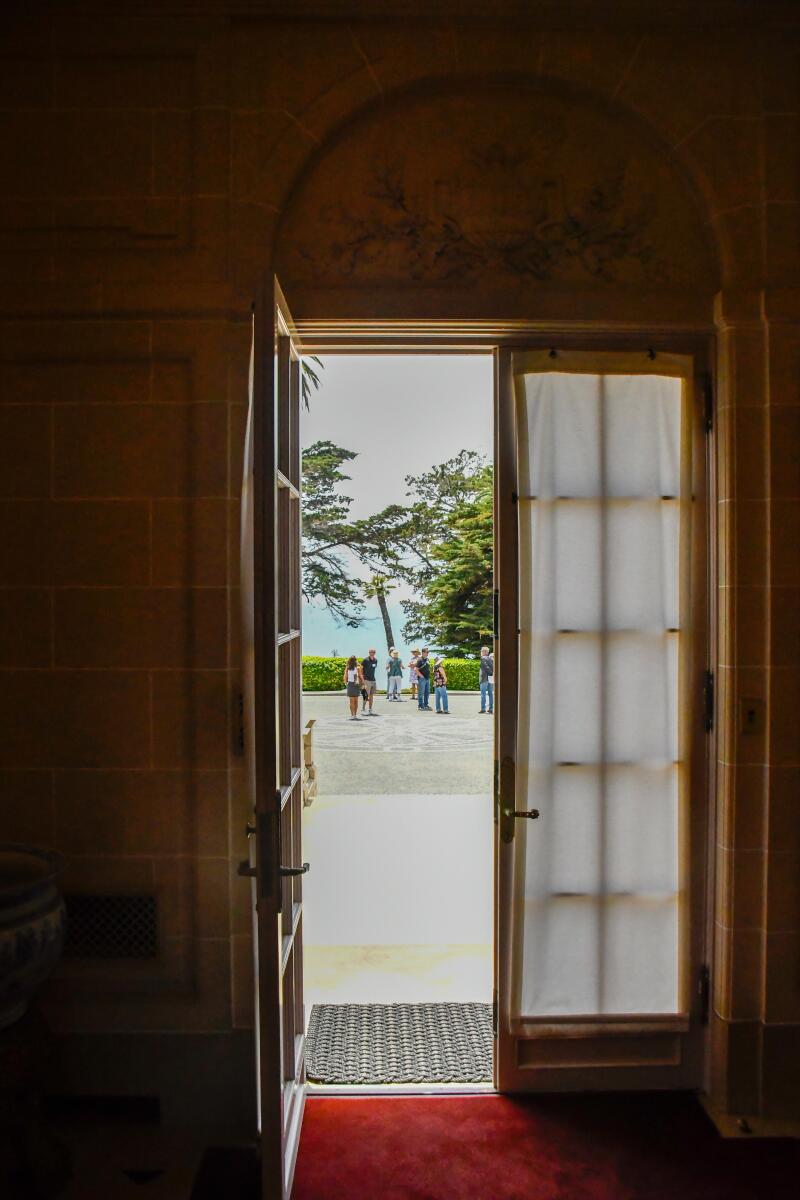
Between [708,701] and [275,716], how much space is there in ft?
4.48

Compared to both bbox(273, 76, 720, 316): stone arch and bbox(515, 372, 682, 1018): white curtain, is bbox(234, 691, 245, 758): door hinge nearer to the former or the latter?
bbox(515, 372, 682, 1018): white curtain

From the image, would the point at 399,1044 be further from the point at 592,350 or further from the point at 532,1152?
→ the point at 592,350

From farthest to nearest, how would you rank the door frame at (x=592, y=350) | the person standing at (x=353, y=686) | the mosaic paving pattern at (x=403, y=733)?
the person standing at (x=353, y=686)
the mosaic paving pattern at (x=403, y=733)
the door frame at (x=592, y=350)

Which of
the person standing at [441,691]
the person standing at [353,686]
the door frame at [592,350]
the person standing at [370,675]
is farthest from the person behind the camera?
the person standing at [441,691]

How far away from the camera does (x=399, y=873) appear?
14.4ft

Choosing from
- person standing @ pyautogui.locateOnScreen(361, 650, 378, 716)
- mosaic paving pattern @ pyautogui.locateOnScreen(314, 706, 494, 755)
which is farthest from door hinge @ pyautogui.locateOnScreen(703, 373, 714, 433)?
person standing @ pyautogui.locateOnScreen(361, 650, 378, 716)

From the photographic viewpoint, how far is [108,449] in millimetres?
2059

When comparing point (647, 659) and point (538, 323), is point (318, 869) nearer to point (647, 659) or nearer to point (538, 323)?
point (647, 659)

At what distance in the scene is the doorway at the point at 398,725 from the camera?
8.63 ft

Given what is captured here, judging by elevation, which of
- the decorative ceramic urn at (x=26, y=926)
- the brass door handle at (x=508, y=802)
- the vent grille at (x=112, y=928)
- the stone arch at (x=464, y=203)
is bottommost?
the vent grille at (x=112, y=928)

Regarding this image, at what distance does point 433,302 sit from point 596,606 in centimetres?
102

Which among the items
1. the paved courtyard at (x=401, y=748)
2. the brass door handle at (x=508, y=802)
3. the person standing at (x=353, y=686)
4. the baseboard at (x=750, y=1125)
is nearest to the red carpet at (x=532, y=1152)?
the baseboard at (x=750, y=1125)

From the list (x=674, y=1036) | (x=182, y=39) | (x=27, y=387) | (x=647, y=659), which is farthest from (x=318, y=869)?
(x=182, y=39)

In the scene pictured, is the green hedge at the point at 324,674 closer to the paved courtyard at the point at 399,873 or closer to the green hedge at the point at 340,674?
the green hedge at the point at 340,674
